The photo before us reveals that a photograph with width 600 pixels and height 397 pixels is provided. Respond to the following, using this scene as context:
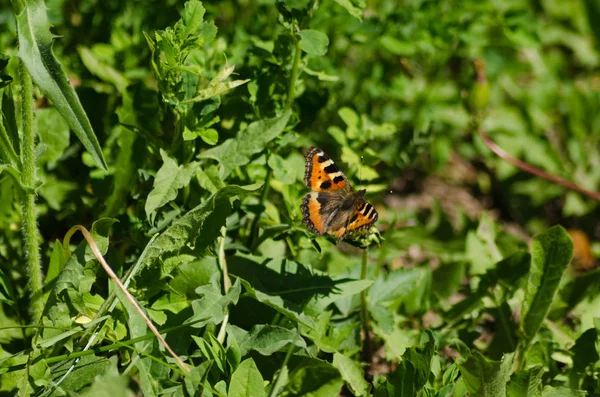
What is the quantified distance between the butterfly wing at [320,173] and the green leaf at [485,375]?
80 cm

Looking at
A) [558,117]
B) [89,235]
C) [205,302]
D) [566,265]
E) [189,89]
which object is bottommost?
[558,117]

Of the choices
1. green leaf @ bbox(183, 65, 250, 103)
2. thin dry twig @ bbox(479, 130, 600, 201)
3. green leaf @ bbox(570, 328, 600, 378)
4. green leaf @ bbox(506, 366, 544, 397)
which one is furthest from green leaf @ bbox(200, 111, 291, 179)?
thin dry twig @ bbox(479, 130, 600, 201)

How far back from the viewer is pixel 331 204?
2.33 m

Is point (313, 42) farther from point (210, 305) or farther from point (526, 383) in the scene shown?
point (526, 383)

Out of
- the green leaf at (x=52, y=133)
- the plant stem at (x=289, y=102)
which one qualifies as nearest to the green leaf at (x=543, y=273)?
the plant stem at (x=289, y=102)

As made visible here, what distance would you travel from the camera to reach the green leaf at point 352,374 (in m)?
2.28

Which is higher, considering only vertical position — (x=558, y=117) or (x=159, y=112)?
(x=159, y=112)

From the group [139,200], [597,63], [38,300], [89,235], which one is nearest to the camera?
[89,235]

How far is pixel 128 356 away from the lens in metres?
2.13

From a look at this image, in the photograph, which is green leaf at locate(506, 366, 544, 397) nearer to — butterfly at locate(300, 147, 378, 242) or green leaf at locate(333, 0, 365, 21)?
butterfly at locate(300, 147, 378, 242)

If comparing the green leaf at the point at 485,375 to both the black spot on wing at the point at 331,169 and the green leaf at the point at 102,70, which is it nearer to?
the black spot on wing at the point at 331,169

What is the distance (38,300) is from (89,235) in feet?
1.13

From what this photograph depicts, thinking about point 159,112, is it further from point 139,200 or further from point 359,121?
point 359,121

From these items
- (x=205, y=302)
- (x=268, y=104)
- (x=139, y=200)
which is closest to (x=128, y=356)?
(x=205, y=302)
